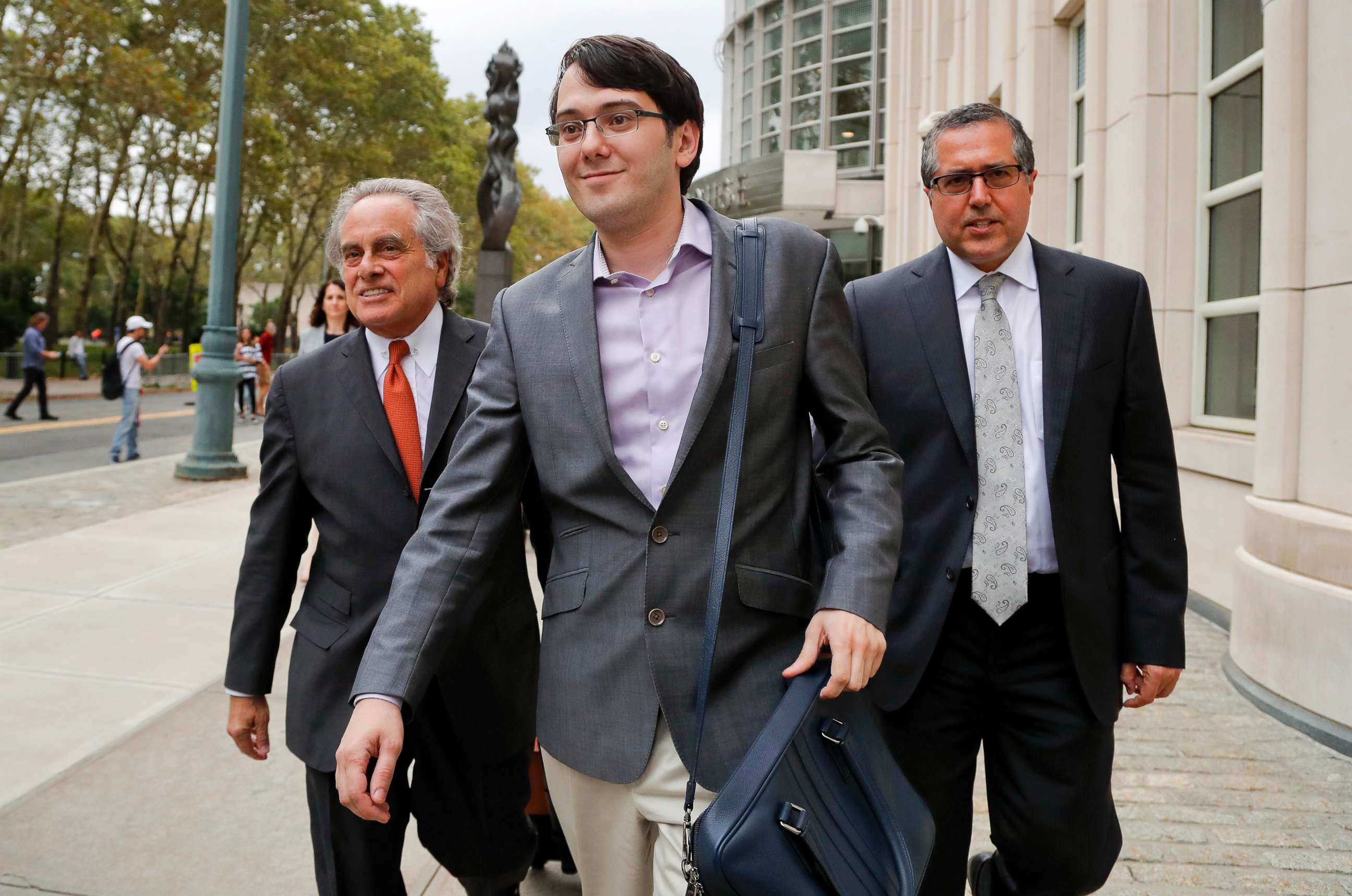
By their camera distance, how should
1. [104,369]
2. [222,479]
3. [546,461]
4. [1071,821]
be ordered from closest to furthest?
[546,461] → [1071,821] → [222,479] → [104,369]

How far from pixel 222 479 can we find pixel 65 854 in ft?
33.9

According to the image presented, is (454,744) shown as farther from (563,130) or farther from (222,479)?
(222,479)

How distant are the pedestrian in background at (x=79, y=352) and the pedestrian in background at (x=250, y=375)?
11118 mm

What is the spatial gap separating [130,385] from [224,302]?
11.9ft

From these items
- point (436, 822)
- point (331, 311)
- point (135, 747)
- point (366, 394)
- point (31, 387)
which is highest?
point (331, 311)

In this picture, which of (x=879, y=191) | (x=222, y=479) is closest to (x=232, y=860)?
(x=222, y=479)

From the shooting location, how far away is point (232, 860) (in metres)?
3.71

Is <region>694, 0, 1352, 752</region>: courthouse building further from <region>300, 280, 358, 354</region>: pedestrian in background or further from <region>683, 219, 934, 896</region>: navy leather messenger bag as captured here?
<region>300, 280, 358, 354</region>: pedestrian in background

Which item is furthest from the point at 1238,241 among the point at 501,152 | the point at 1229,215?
the point at 501,152

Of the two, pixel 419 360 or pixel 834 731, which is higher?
pixel 419 360

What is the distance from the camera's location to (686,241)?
2.00m

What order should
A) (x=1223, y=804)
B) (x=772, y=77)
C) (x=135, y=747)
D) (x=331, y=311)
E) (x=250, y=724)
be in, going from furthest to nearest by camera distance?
1. (x=772, y=77)
2. (x=331, y=311)
3. (x=135, y=747)
4. (x=1223, y=804)
5. (x=250, y=724)

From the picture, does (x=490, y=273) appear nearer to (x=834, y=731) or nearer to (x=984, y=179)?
(x=984, y=179)

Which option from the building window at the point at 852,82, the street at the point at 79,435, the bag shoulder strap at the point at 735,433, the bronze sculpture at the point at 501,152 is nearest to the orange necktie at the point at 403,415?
the bag shoulder strap at the point at 735,433
